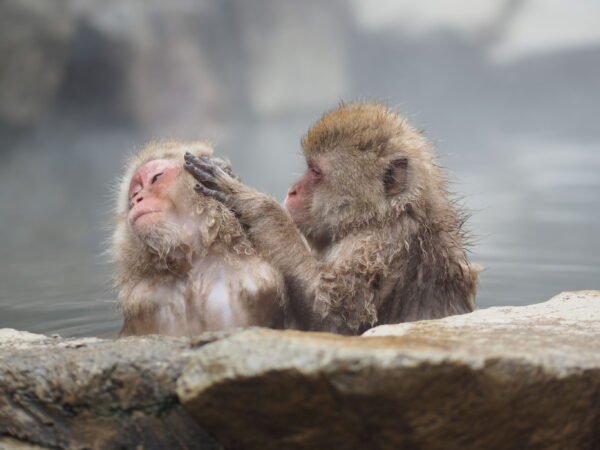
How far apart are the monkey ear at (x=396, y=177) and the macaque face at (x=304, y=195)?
0.25 m

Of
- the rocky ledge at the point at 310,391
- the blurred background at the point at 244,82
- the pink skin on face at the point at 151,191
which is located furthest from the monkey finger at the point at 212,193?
the blurred background at the point at 244,82

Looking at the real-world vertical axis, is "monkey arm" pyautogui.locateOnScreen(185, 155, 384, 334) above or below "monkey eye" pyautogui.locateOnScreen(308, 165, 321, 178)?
below

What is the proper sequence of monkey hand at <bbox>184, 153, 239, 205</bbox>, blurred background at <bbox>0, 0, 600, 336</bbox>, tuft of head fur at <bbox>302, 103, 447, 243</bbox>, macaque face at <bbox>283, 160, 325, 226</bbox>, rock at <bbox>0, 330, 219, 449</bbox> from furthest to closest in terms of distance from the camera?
1. blurred background at <bbox>0, 0, 600, 336</bbox>
2. macaque face at <bbox>283, 160, 325, 226</bbox>
3. tuft of head fur at <bbox>302, 103, 447, 243</bbox>
4. monkey hand at <bbox>184, 153, 239, 205</bbox>
5. rock at <bbox>0, 330, 219, 449</bbox>

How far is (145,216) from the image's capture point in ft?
10.3

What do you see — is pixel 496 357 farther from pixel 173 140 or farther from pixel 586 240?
pixel 586 240

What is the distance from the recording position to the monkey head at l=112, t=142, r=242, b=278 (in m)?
3.13

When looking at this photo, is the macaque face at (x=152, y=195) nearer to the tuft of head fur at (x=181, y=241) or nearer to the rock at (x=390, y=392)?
the tuft of head fur at (x=181, y=241)

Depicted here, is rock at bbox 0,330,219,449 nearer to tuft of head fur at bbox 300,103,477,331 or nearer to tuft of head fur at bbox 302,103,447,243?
tuft of head fur at bbox 300,103,477,331

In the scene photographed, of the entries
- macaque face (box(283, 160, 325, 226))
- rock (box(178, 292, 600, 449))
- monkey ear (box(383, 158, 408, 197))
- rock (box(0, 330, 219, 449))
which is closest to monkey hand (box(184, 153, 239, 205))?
macaque face (box(283, 160, 325, 226))

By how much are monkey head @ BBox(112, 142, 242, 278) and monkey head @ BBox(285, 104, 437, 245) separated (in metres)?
0.37

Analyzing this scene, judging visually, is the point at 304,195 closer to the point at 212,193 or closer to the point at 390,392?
the point at 212,193

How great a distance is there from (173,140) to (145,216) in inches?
24.0

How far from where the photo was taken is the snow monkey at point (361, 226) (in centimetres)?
315

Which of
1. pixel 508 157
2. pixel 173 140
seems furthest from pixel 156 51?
pixel 173 140
